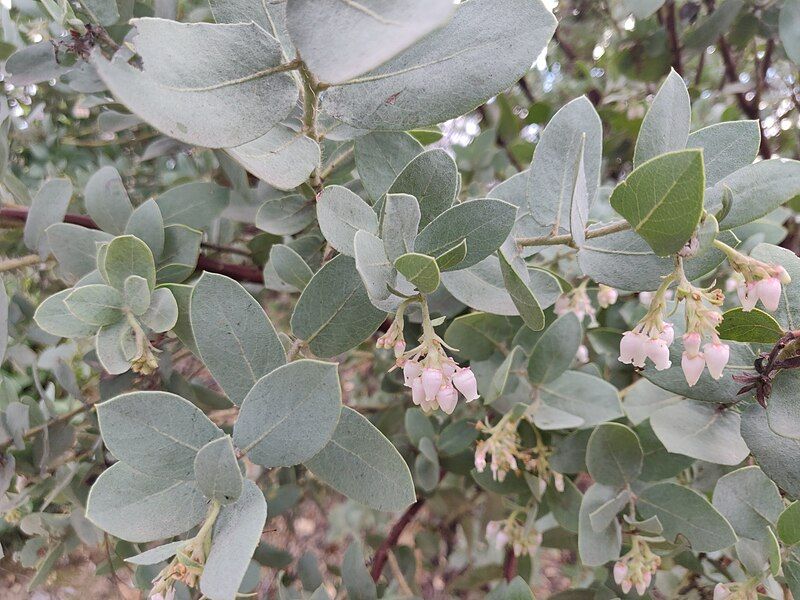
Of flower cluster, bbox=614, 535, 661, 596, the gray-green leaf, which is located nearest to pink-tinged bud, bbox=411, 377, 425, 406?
the gray-green leaf

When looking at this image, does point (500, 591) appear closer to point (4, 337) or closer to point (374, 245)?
point (374, 245)

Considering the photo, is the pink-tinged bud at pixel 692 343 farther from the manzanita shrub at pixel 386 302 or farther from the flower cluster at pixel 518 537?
the flower cluster at pixel 518 537

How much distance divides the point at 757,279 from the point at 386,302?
405 millimetres

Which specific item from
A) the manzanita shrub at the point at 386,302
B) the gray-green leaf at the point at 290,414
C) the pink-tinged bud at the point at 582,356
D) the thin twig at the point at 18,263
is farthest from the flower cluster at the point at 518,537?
the thin twig at the point at 18,263

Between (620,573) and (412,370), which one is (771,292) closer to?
(412,370)

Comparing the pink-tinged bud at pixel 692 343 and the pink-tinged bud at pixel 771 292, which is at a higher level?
the pink-tinged bud at pixel 771 292

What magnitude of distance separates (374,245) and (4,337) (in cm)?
70

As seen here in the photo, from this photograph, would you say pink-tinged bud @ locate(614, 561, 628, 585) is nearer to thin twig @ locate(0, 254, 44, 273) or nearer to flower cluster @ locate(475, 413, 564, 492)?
flower cluster @ locate(475, 413, 564, 492)

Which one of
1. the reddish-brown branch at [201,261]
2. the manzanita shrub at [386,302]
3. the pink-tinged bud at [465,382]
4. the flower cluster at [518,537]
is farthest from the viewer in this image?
the flower cluster at [518,537]

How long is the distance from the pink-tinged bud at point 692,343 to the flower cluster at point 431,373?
9.7 inches

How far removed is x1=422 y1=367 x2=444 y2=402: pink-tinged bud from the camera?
0.66m

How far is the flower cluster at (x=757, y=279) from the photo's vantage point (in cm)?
61

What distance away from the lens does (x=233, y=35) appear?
1.93 ft

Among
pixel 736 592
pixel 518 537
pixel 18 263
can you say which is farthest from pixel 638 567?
pixel 18 263
